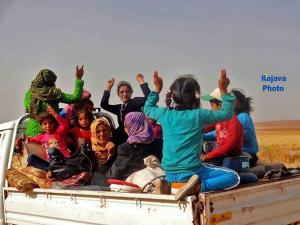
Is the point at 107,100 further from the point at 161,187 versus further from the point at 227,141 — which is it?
the point at 161,187

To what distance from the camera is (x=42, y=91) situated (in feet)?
20.8

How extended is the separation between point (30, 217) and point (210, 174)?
213 centimetres

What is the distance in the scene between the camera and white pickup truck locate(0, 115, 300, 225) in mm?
3539

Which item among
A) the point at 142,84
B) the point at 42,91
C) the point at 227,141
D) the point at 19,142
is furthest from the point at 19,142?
the point at 227,141

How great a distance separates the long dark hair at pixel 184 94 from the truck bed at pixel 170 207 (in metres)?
0.84

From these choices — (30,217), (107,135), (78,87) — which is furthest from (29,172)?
(78,87)

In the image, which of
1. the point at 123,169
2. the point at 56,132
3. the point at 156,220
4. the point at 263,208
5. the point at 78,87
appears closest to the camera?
the point at 156,220

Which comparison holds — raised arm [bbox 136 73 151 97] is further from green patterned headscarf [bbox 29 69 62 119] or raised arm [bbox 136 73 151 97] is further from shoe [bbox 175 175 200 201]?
shoe [bbox 175 175 200 201]

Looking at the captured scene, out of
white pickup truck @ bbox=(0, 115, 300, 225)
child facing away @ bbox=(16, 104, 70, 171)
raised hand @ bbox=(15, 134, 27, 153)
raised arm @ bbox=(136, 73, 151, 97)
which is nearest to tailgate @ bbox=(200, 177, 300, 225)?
white pickup truck @ bbox=(0, 115, 300, 225)

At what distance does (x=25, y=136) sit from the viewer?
20.4 ft

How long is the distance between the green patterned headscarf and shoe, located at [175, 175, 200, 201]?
10.7 ft

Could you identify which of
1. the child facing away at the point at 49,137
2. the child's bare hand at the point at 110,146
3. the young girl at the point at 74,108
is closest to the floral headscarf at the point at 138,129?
the child's bare hand at the point at 110,146

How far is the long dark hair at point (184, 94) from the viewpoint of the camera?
4.14 m

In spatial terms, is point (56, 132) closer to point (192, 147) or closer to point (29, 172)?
point (29, 172)
